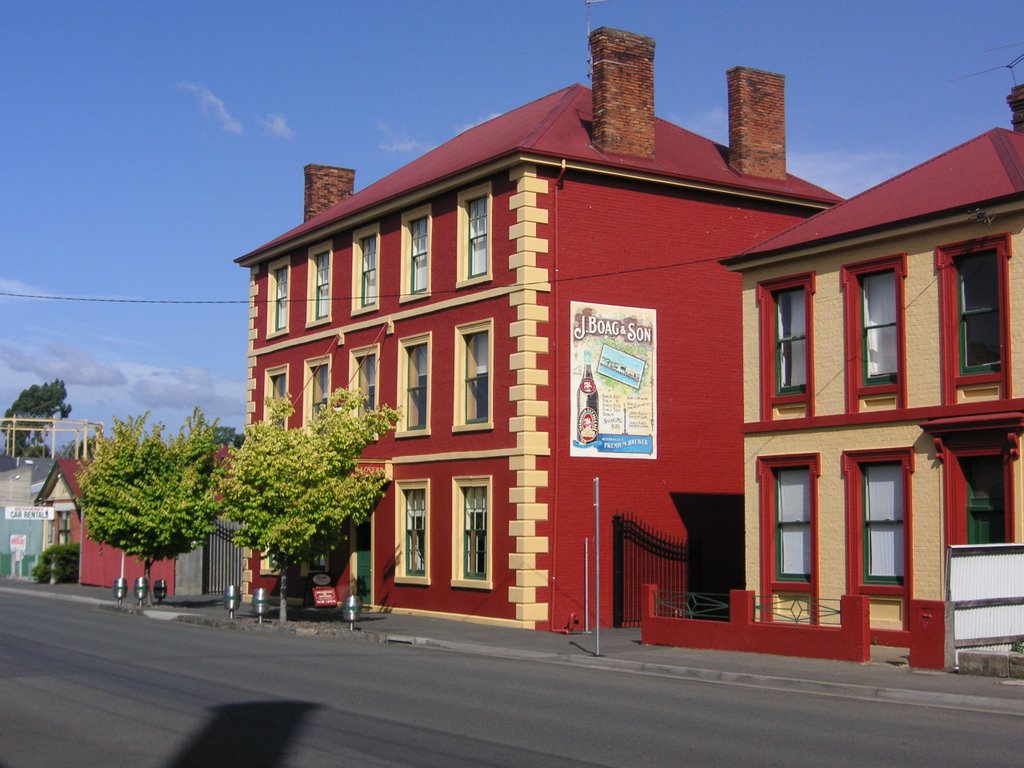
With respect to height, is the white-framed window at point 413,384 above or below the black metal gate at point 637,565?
above

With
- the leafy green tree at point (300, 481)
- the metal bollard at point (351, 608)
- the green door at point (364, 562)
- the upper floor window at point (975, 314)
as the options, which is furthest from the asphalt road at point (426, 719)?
the green door at point (364, 562)

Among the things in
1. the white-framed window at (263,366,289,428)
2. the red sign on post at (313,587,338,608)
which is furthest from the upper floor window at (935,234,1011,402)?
the white-framed window at (263,366,289,428)

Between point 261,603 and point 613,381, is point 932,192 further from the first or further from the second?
point 261,603

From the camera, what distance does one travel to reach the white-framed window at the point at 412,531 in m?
29.3

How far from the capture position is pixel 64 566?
50.4m

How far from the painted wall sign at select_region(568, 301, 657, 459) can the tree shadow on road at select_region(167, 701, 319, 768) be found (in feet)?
44.7

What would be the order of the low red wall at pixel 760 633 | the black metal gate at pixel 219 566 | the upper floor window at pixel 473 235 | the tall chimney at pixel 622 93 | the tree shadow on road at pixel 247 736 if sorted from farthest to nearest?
1. the black metal gate at pixel 219 566
2. the tall chimney at pixel 622 93
3. the upper floor window at pixel 473 235
4. the low red wall at pixel 760 633
5. the tree shadow on road at pixel 247 736

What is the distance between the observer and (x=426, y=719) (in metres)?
12.6

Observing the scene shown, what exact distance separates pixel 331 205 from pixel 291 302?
4.41m

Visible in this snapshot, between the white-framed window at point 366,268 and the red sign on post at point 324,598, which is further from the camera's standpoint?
the white-framed window at point 366,268

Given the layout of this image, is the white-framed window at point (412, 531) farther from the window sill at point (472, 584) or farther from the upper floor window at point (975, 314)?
the upper floor window at point (975, 314)

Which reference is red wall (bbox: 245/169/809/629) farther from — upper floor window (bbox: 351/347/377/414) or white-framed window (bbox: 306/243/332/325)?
white-framed window (bbox: 306/243/332/325)

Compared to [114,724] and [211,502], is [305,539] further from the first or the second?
[114,724]

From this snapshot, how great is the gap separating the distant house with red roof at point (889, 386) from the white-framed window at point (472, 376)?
251 inches
